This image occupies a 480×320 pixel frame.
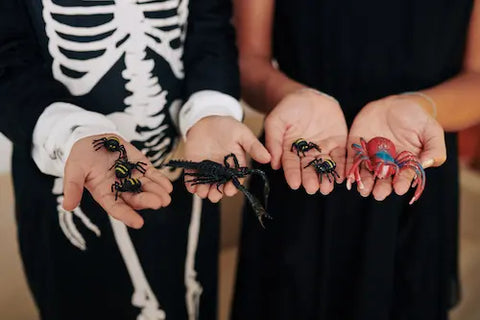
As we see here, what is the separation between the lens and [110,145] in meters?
0.65

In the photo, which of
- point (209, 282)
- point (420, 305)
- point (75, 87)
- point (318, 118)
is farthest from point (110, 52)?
point (420, 305)

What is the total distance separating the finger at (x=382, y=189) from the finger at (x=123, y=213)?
29 cm

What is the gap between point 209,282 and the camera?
96cm

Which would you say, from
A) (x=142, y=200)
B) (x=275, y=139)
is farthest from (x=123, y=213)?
(x=275, y=139)

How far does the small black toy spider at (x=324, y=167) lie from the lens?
0.69 metres

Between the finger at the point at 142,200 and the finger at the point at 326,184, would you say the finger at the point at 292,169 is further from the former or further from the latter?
the finger at the point at 142,200

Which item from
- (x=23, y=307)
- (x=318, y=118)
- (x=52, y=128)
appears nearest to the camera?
(x=52, y=128)

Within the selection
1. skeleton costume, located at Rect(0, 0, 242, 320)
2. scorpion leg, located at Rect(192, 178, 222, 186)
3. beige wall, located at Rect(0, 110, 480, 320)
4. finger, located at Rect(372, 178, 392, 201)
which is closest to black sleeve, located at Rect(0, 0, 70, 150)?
skeleton costume, located at Rect(0, 0, 242, 320)

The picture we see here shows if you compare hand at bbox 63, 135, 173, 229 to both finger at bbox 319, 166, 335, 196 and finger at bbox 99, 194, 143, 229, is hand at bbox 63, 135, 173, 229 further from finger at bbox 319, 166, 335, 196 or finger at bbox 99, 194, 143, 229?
finger at bbox 319, 166, 335, 196

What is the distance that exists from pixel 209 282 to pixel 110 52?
442 millimetres

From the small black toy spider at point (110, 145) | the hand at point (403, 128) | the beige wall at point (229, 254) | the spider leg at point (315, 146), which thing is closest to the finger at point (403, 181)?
the hand at point (403, 128)

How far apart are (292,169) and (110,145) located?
229 mm

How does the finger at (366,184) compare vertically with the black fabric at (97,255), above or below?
above

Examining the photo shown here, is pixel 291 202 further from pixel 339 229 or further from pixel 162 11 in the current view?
pixel 162 11
